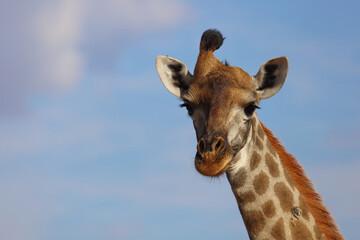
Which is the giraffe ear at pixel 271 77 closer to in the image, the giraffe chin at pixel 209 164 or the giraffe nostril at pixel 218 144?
the giraffe nostril at pixel 218 144

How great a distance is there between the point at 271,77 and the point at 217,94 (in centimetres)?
143

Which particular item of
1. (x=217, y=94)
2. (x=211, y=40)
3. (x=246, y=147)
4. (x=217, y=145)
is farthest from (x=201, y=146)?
(x=211, y=40)

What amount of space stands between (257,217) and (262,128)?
2027 mm

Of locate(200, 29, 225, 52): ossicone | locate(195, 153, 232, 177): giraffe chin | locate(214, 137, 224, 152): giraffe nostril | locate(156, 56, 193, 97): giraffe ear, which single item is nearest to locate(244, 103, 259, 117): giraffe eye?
locate(214, 137, 224, 152): giraffe nostril

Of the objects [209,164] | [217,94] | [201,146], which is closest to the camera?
[209,164]

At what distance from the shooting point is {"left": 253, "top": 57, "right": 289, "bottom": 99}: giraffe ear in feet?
37.8

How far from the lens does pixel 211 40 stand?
39.5 ft

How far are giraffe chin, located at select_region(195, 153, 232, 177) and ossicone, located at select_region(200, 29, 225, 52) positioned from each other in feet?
8.85

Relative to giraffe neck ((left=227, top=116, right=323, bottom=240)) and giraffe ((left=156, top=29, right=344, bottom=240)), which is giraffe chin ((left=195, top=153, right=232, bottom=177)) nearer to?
giraffe ((left=156, top=29, right=344, bottom=240))

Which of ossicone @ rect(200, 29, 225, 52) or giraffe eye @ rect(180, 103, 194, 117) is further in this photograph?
ossicone @ rect(200, 29, 225, 52)

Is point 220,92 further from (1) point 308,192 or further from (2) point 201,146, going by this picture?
(1) point 308,192

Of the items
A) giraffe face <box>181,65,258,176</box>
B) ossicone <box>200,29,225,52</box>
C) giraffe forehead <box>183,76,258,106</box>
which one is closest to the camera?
giraffe face <box>181,65,258,176</box>

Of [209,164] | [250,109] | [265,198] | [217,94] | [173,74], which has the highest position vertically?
[173,74]

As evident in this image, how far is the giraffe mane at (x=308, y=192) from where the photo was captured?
38.2ft
